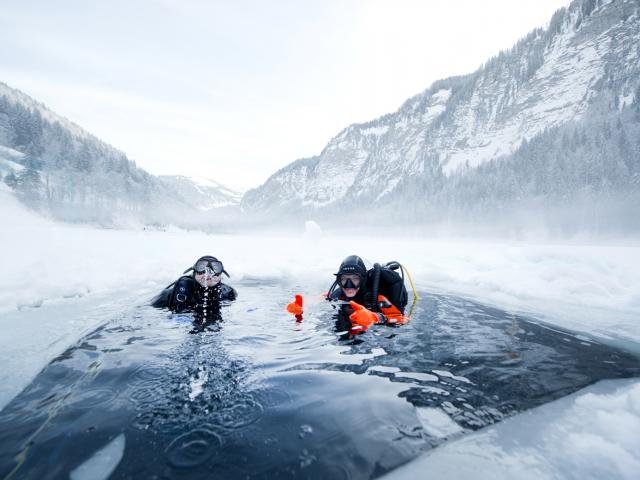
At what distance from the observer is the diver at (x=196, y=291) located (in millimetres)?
5871

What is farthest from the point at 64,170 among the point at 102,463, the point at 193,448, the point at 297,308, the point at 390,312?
the point at 193,448

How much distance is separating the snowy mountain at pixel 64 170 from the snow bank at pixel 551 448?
12634 centimetres

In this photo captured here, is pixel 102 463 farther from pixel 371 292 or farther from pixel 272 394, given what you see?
pixel 371 292

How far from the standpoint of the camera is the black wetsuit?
5855 millimetres

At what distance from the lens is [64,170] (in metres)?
112

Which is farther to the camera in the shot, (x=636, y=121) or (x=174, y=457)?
(x=636, y=121)

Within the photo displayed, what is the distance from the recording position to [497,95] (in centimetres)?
11738

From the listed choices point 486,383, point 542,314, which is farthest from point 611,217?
point 486,383

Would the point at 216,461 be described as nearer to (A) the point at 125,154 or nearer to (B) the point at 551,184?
(B) the point at 551,184

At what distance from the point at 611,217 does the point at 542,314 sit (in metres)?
72.2

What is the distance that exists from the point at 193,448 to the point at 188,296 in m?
4.39

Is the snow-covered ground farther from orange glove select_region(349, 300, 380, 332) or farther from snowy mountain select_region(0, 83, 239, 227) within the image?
snowy mountain select_region(0, 83, 239, 227)

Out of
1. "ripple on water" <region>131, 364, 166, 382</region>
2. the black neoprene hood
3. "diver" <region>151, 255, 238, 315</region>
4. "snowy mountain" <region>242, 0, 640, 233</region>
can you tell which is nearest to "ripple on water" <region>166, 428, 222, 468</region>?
"ripple on water" <region>131, 364, 166, 382</region>

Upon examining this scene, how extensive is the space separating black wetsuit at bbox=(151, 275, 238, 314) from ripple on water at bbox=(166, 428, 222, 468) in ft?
13.4
